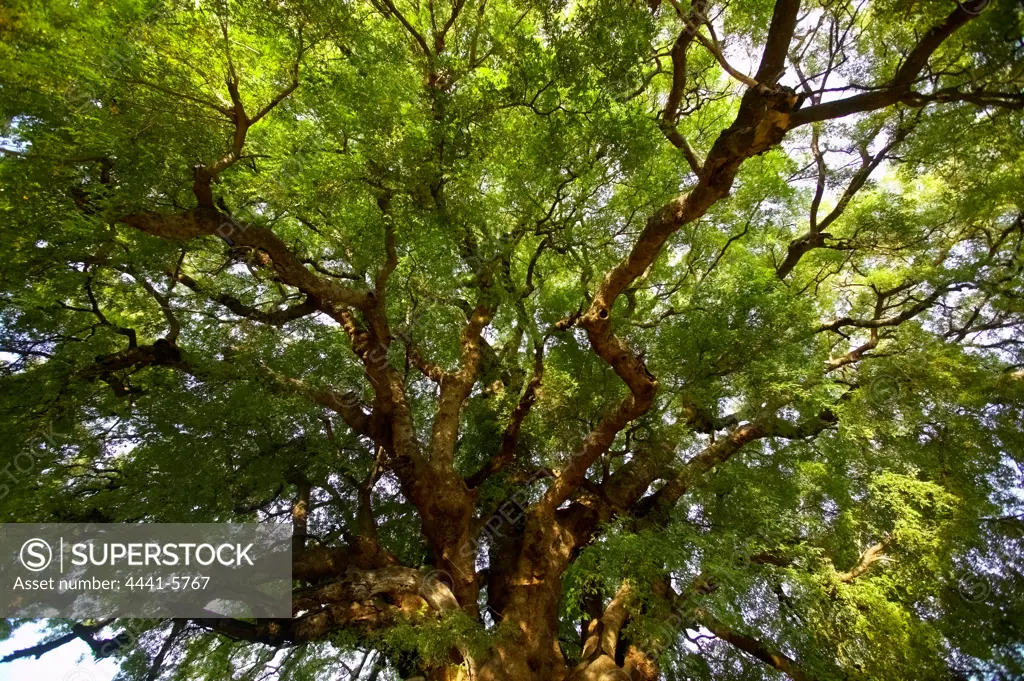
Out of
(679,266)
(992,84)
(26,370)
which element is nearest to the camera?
(992,84)

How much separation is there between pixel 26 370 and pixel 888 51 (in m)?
9.19

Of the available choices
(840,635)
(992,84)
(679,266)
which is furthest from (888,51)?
(840,635)

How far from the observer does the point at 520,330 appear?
6.46 m

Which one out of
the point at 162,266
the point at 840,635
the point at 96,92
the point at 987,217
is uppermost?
the point at 96,92

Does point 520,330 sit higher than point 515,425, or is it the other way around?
point 520,330

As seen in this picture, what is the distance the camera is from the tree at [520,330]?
161 inches

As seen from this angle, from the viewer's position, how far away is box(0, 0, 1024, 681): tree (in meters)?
4.09

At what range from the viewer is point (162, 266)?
488cm

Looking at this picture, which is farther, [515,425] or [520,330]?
[520,330]

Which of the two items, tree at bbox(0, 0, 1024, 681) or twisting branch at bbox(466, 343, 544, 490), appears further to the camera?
twisting branch at bbox(466, 343, 544, 490)

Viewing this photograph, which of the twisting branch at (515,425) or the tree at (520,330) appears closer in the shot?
the tree at (520,330)

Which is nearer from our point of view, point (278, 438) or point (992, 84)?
point (992, 84)

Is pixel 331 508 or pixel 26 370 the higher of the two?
pixel 26 370

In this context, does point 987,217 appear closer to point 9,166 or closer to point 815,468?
point 815,468
